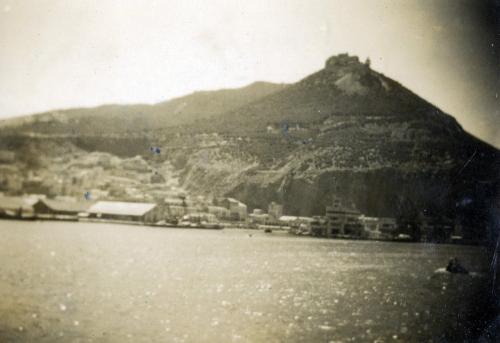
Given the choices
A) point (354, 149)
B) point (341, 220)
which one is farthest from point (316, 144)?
point (341, 220)

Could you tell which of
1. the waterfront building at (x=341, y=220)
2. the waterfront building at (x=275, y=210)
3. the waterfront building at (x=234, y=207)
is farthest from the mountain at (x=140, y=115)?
the waterfront building at (x=341, y=220)

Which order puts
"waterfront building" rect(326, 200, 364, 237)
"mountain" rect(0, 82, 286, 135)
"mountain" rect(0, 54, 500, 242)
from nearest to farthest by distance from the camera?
"mountain" rect(0, 82, 286, 135), "mountain" rect(0, 54, 500, 242), "waterfront building" rect(326, 200, 364, 237)

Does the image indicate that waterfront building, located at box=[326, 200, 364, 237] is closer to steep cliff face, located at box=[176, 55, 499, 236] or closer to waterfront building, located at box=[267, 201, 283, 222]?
steep cliff face, located at box=[176, 55, 499, 236]

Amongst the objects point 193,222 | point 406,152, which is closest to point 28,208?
point 193,222

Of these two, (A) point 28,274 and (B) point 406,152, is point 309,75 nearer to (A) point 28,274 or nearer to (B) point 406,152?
(B) point 406,152

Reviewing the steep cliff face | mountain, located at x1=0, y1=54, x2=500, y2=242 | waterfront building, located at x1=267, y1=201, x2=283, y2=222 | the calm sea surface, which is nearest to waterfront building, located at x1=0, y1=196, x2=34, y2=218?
the calm sea surface

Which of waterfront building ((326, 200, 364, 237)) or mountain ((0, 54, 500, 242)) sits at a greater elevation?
mountain ((0, 54, 500, 242))

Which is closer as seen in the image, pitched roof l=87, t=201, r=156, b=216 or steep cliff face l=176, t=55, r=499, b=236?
pitched roof l=87, t=201, r=156, b=216
